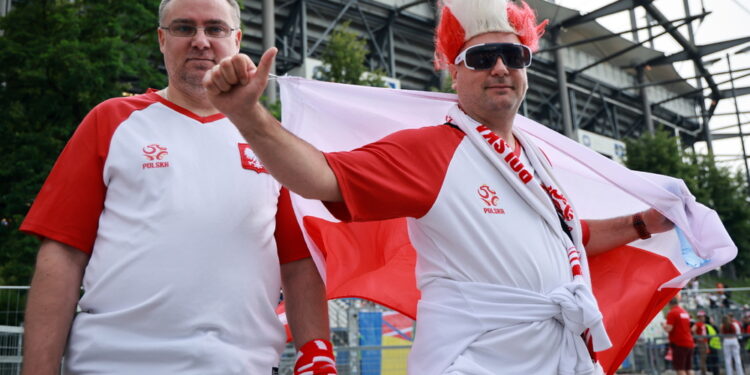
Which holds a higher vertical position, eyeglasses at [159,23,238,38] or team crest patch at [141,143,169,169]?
eyeglasses at [159,23,238,38]

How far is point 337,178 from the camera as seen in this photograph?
204 cm

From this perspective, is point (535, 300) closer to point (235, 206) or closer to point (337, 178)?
point (337, 178)

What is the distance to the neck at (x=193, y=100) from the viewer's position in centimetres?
239

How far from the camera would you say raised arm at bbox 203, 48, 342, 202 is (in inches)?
65.0

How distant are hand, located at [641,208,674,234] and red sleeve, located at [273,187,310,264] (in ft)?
5.43

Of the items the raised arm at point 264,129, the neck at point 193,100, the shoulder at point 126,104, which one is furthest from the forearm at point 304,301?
the shoulder at point 126,104

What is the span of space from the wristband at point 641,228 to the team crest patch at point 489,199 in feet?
3.66

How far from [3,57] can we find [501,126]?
10304 mm

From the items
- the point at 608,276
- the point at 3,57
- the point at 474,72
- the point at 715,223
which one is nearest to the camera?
the point at 474,72

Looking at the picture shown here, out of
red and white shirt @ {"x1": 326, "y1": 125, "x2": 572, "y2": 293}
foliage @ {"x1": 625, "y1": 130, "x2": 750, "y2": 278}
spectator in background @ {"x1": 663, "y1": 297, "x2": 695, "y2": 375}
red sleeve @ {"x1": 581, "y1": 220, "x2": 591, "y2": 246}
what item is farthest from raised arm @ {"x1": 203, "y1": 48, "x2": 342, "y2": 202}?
foliage @ {"x1": 625, "y1": 130, "x2": 750, "y2": 278}

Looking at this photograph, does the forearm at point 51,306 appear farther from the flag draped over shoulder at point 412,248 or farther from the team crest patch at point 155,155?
the flag draped over shoulder at point 412,248

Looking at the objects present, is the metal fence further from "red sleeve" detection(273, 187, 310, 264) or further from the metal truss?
the metal truss

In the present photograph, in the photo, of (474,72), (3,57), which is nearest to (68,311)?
(474,72)

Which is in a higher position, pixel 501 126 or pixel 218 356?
pixel 501 126
